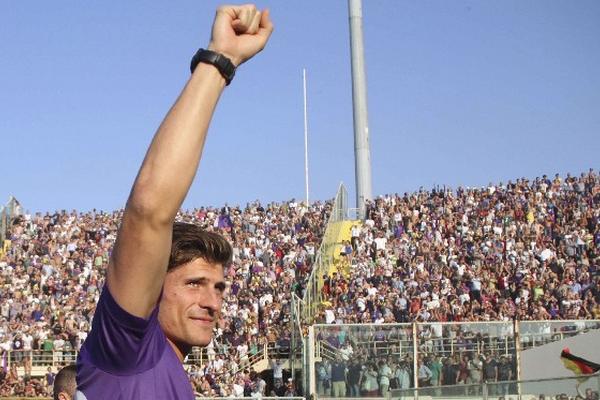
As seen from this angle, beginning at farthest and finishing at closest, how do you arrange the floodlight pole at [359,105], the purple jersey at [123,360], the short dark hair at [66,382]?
the floodlight pole at [359,105], the short dark hair at [66,382], the purple jersey at [123,360]

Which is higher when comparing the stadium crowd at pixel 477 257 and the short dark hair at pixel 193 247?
the stadium crowd at pixel 477 257

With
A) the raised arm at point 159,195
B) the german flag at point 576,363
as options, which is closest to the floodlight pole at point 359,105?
the german flag at point 576,363

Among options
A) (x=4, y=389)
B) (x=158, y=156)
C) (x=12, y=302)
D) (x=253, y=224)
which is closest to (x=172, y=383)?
(x=158, y=156)

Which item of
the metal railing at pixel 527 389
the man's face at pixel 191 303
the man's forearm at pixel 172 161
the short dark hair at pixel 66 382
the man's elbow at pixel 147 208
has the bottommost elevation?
the metal railing at pixel 527 389

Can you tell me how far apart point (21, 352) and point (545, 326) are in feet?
49.3

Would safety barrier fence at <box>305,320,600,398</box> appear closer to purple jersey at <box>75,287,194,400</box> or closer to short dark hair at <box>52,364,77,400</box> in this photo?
short dark hair at <box>52,364,77,400</box>

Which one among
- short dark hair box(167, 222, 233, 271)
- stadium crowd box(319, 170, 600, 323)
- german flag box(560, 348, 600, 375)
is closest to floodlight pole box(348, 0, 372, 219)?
stadium crowd box(319, 170, 600, 323)

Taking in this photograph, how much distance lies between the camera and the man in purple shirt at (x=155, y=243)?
196cm

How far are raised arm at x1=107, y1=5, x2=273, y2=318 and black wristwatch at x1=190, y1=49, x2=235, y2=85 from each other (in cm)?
1

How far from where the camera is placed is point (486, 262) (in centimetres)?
2864

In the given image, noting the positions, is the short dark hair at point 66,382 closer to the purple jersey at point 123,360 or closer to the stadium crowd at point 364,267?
the purple jersey at point 123,360

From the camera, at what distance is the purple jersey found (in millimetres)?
2068

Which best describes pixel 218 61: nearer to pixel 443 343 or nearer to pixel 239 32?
pixel 239 32

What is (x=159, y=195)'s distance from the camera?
6.39ft
